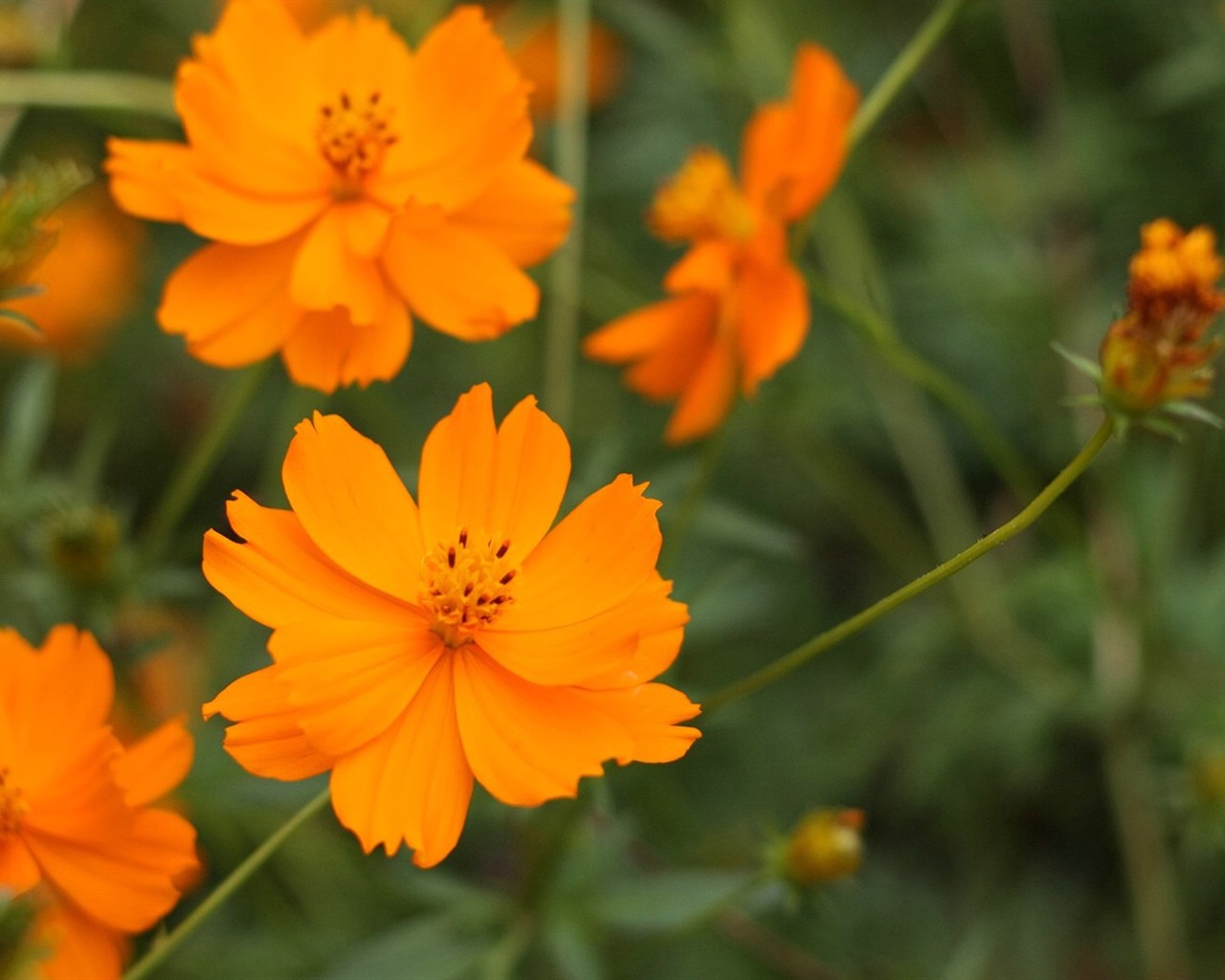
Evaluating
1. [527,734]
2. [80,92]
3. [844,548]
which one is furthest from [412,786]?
[844,548]

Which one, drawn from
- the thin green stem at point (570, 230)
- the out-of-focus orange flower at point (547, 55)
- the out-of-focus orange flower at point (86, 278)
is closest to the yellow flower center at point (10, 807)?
the thin green stem at point (570, 230)

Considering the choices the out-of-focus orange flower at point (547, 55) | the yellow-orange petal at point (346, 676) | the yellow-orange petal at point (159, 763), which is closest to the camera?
the yellow-orange petal at point (346, 676)

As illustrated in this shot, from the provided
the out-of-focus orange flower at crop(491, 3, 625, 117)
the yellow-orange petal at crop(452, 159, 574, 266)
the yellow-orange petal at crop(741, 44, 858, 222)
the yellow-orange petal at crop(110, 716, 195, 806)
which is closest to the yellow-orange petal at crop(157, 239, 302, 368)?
the yellow-orange petal at crop(452, 159, 574, 266)

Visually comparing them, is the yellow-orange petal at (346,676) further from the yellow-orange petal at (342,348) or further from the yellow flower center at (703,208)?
the yellow flower center at (703,208)

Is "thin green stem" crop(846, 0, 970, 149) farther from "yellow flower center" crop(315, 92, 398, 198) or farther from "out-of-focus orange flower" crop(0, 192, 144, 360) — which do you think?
"out-of-focus orange flower" crop(0, 192, 144, 360)

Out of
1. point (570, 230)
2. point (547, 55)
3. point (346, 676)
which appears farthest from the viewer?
point (547, 55)

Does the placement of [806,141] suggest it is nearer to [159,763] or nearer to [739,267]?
[739,267]
